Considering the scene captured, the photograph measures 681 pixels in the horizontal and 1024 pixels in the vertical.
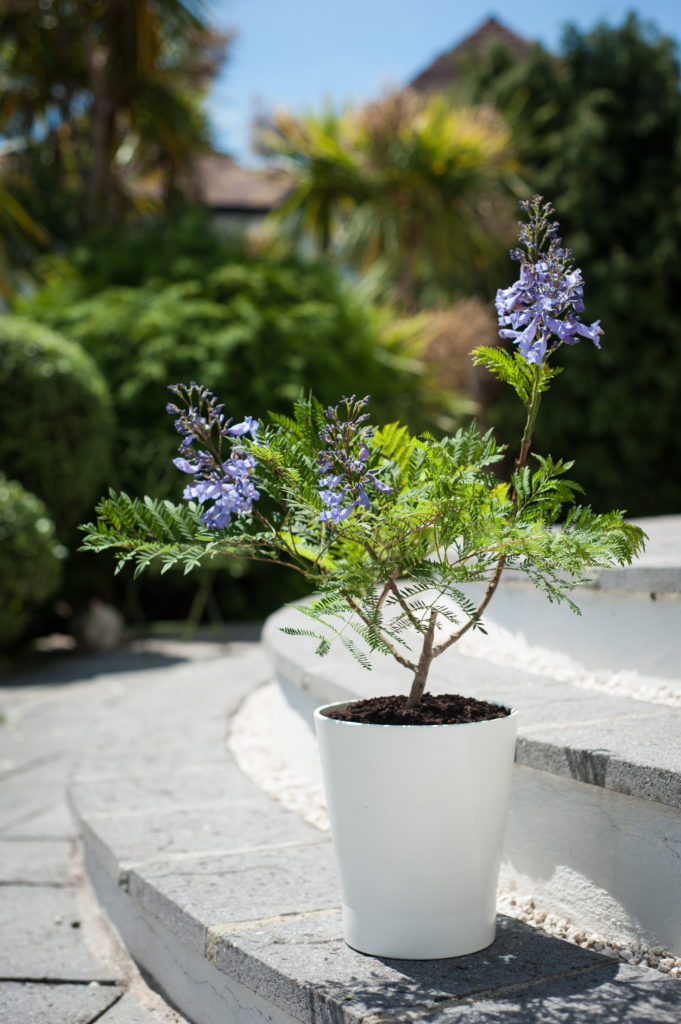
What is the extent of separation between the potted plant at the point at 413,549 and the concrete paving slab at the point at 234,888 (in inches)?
10.5

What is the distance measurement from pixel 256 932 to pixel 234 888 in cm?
→ 25

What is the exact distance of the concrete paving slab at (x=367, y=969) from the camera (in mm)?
1414

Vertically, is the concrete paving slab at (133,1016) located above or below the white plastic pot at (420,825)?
below

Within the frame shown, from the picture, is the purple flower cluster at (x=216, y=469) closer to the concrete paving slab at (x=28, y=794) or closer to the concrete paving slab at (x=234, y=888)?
the concrete paving slab at (x=234, y=888)

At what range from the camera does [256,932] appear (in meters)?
1.69

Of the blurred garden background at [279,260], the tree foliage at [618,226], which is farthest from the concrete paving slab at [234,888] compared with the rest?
the tree foliage at [618,226]

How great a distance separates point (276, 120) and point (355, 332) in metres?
4.27

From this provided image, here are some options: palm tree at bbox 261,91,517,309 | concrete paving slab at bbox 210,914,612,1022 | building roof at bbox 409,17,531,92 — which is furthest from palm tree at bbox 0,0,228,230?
concrete paving slab at bbox 210,914,612,1022

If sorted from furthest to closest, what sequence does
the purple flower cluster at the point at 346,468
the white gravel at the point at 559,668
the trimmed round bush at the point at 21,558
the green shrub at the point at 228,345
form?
1. the green shrub at the point at 228,345
2. the trimmed round bush at the point at 21,558
3. the white gravel at the point at 559,668
4. the purple flower cluster at the point at 346,468

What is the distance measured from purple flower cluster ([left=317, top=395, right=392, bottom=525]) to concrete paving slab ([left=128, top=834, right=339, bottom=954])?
79cm

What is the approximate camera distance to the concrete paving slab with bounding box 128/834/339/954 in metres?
1.79

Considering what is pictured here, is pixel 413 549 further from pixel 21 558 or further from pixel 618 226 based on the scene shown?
pixel 618 226

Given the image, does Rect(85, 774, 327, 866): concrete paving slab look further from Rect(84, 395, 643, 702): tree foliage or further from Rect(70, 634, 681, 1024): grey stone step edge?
Rect(84, 395, 643, 702): tree foliage

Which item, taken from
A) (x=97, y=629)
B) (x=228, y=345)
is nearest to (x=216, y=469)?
(x=97, y=629)
